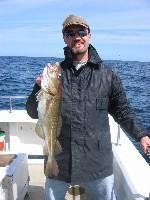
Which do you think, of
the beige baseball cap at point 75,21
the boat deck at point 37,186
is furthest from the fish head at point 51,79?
the boat deck at point 37,186

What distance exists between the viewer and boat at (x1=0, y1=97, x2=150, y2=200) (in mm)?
4457

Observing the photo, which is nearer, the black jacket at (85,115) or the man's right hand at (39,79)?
the man's right hand at (39,79)

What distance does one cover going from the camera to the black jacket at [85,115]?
386cm

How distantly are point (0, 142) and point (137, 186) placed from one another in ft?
11.1

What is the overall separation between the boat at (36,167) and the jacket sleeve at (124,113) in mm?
583

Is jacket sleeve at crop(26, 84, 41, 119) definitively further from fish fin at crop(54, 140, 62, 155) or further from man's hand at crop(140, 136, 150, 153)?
man's hand at crop(140, 136, 150, 153)

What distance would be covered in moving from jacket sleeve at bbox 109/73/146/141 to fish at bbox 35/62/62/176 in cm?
60

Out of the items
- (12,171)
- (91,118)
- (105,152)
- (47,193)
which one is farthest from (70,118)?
(12,171)

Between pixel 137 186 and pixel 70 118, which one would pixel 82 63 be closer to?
pixel 70 118

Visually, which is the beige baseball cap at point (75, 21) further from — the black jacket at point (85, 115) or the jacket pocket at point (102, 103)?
the jacket pocket at point (102, 103)

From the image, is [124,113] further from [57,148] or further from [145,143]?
[57,148]

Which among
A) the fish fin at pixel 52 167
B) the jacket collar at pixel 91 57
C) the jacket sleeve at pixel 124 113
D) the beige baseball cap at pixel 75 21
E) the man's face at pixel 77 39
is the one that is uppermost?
the beige baseball cap at pixel 75 21

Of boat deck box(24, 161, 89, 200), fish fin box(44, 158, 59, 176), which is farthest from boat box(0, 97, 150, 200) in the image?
fish fin box(44, 158, 59, 176)

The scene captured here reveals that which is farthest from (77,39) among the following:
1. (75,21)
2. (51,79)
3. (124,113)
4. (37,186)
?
(37,186)
